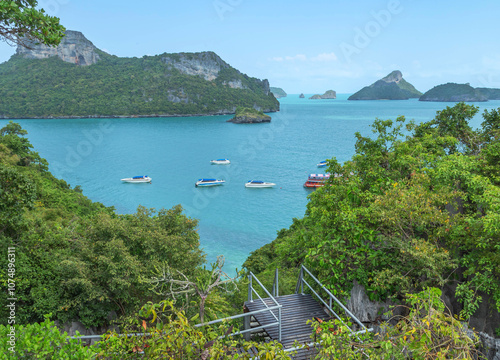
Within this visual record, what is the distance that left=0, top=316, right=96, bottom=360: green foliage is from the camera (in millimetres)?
3699

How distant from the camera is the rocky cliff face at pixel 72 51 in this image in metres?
163

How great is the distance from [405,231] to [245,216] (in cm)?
2973

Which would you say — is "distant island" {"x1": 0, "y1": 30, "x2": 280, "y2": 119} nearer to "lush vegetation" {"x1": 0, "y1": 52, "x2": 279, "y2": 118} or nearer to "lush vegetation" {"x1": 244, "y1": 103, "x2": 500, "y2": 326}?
"lush vegetation" {"x1": 0, "y1": 52, "x2": 279, "y2": 118}

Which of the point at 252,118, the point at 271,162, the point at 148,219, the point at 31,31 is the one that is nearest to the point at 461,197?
the point at 148,219

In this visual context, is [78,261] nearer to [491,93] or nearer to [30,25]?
[30,25]

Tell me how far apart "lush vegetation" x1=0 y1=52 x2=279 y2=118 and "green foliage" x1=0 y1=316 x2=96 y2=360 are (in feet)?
446

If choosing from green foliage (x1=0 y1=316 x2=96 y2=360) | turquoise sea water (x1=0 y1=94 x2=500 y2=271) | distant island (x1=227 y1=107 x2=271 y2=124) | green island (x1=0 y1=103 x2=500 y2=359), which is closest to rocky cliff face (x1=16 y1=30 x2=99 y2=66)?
turquoise sea water (x1=0 y1=94 x2=500 y2=271)

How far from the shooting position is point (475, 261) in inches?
319

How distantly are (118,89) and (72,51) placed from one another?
1737 inches

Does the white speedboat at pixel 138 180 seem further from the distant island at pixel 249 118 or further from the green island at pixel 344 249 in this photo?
the distant island at pixel 249 118

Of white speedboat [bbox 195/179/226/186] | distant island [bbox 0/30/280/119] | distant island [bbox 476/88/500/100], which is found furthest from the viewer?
distant island [bbox 476/88/500/100]

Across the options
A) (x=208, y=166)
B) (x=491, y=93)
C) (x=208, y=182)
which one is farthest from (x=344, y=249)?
(x=491, y=93)

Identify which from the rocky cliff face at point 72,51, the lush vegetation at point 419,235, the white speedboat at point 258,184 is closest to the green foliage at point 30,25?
the lush vegetation at point 419,235

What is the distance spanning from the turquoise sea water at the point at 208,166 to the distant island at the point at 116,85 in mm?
24943
